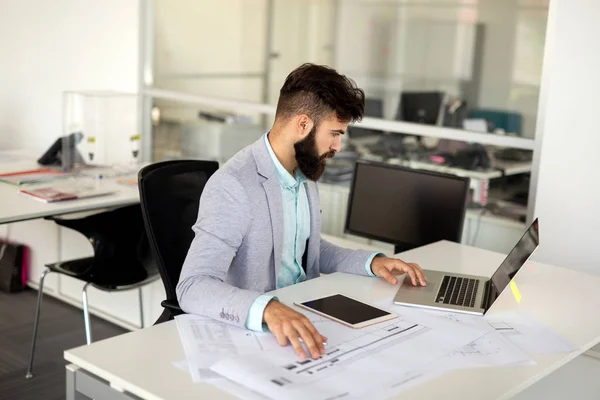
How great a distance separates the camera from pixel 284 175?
225 centimetres

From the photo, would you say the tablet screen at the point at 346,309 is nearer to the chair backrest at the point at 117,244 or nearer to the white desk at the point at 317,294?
the white desk at the point at 317,294

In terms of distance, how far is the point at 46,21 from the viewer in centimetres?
493

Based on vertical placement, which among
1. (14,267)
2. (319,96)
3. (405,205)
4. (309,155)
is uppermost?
(319,96)

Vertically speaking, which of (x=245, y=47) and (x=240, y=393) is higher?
(x=245, y=47)

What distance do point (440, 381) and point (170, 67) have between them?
3.30 meters

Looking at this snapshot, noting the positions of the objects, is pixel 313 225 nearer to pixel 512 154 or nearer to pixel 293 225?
pixel 293 225

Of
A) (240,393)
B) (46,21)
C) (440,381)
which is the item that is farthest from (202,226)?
(46,21)

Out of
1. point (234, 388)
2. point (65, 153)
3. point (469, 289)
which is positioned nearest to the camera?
point (234, 388)

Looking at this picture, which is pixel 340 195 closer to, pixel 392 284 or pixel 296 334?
pixel 392 284

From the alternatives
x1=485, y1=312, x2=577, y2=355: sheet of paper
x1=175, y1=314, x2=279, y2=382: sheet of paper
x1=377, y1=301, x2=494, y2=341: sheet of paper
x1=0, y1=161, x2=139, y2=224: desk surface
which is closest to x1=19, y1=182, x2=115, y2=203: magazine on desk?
x1=0, y1=161, x2=139, y2=224: desk surface

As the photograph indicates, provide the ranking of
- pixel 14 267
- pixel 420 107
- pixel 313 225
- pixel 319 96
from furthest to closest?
pixel 14 267 < pixel 420 107 < pixel 313 225 < pixel 319 96

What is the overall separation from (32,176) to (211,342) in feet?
7.48

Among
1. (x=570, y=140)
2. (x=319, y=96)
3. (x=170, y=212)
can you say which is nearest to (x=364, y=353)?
(x=319, y=96)

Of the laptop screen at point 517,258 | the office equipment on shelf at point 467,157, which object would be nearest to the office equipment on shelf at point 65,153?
the office equipment on shelf at point 467,157
